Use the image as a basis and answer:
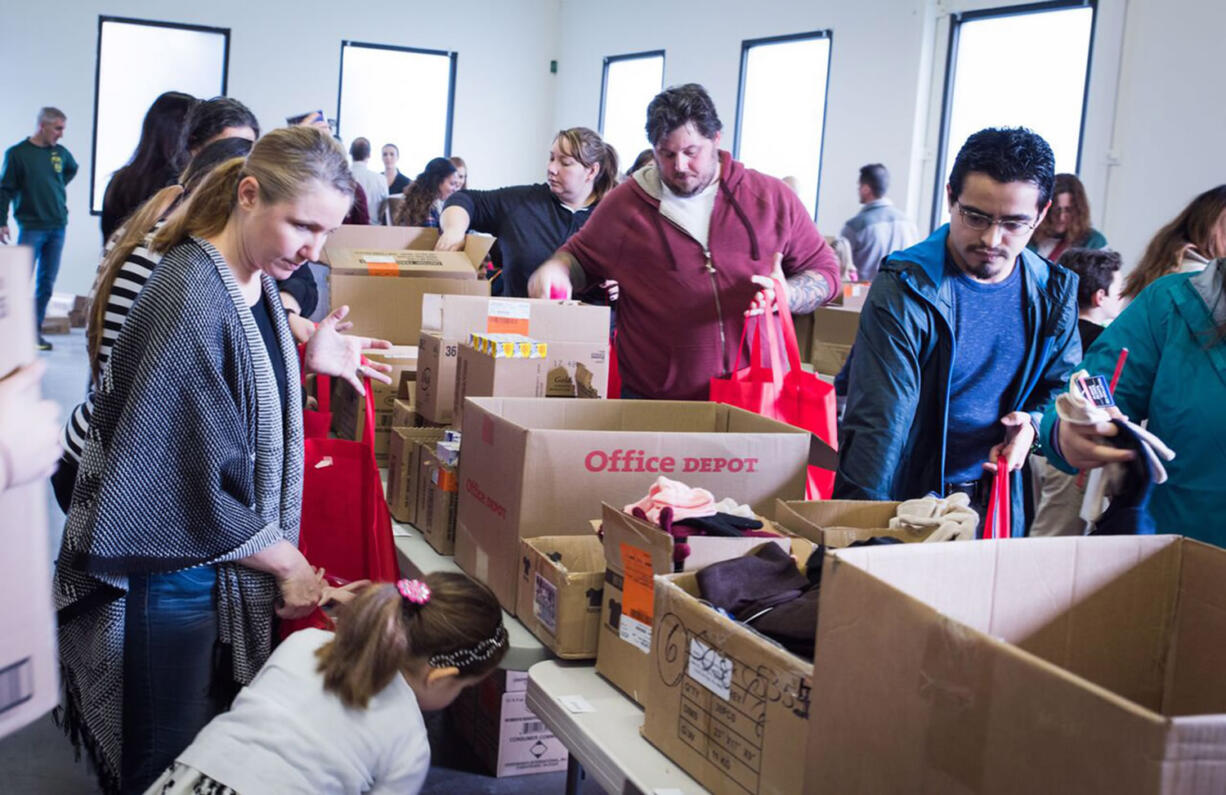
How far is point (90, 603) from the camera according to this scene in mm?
1769

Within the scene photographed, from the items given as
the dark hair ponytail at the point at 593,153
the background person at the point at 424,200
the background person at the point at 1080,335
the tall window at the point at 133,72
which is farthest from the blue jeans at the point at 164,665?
the tall window at the point at 133,72

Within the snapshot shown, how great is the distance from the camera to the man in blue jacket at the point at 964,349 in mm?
1955

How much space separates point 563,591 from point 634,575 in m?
0.16

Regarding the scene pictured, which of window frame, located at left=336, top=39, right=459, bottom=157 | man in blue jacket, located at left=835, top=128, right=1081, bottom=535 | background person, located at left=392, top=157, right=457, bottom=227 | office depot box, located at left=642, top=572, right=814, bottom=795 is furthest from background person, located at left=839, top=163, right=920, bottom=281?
window frame, located at left=336, top=39, right=459, bottom=157

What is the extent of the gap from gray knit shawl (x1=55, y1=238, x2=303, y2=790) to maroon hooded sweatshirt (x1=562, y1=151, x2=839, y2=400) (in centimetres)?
115

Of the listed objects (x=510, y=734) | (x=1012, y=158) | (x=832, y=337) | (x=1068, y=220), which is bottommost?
(x=510, y=734)

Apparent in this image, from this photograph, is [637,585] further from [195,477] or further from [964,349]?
[964,349]

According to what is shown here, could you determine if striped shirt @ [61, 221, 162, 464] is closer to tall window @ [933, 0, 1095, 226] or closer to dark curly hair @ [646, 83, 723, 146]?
dark curly hair @ [646, 83, 723, 146]

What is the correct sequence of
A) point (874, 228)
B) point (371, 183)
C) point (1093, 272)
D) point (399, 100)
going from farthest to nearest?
1. point (399, 100)
2. point (371, 183)
3. point (874, 228)
4. point (1093, 272)

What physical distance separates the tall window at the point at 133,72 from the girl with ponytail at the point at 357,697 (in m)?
10.9

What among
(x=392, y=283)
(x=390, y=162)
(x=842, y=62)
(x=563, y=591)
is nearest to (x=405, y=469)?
(x=563, y=591)

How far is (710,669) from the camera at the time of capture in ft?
4.40

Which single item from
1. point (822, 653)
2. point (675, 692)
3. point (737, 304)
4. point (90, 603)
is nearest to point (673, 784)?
point (675, 692)

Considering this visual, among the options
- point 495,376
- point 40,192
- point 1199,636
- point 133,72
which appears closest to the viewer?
point 1199,636
